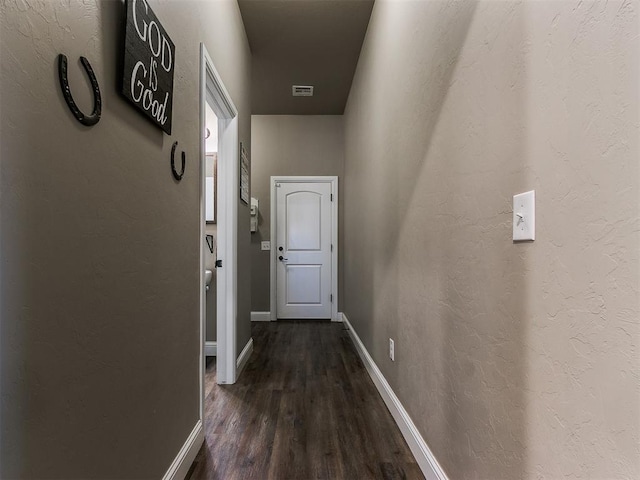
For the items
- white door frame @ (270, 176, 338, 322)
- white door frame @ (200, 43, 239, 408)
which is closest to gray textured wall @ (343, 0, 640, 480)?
white door frame @ (200, 43, 239, 408)

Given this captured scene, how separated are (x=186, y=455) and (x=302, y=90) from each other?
360 cm

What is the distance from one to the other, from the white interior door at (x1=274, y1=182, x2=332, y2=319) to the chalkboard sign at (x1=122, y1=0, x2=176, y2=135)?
3441 millimetres

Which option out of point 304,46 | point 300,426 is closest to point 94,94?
point 300,426

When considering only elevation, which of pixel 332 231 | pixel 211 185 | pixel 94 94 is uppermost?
pixel 211 185

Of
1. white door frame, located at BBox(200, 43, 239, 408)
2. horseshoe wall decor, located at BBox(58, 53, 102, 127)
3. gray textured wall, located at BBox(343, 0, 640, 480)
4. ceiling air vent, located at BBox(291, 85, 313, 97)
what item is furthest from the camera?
ceiling air vent, located at BBox(291, 85, 313, 97)

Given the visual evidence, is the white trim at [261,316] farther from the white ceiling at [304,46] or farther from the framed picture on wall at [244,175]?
the white ceiling at [304,46]

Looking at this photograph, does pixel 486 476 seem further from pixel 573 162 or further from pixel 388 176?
pixel 388 176

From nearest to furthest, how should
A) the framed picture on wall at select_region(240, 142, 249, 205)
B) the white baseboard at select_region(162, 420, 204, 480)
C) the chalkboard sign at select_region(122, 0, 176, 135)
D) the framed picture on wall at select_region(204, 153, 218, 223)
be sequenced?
the chalkboard sign at select_region(122, 0, 176, 135), the white baseboard at select_region(162, 420, 204, 480), the framed picture on wall at select_region(240, 142, 249, 205), the framed picture on wall at select_region(204, 153, 218, 223)

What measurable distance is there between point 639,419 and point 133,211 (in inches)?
51.1

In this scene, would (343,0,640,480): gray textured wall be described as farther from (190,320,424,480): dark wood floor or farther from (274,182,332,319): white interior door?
(274,182,332,319): white interior door

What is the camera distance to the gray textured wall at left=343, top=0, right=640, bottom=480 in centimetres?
65

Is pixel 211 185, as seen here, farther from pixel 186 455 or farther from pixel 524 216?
pixel 524 216

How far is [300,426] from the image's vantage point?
6.63 feet

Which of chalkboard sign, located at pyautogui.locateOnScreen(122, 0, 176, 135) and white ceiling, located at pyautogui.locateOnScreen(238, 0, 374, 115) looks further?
white ceiling, located at pyautogui.locateOnScreen(238, 0, 374, 115)
